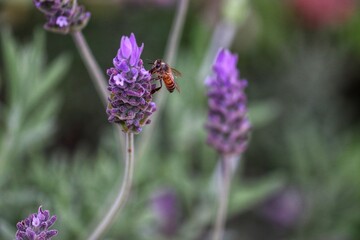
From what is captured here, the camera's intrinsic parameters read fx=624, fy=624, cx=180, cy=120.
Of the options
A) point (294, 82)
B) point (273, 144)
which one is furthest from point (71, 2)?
point (294, 82)

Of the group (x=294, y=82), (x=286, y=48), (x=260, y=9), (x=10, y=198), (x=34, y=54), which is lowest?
(x=10, y=198)

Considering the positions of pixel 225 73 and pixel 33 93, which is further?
pixel 33 93

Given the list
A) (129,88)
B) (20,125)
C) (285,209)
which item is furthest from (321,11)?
(129,88)

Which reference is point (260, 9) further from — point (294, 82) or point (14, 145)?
point (14, 145)

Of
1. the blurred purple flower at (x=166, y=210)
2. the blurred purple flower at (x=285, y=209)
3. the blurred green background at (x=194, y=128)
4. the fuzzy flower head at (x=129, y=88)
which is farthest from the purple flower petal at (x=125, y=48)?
the blurred purple flower at (x=285, y=209)

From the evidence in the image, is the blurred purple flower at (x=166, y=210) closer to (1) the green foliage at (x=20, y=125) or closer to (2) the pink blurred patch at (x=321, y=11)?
(1) the green foliage at (x=20, y=125)

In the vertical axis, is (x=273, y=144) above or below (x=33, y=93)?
above

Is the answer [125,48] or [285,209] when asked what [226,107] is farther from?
[285,209]
